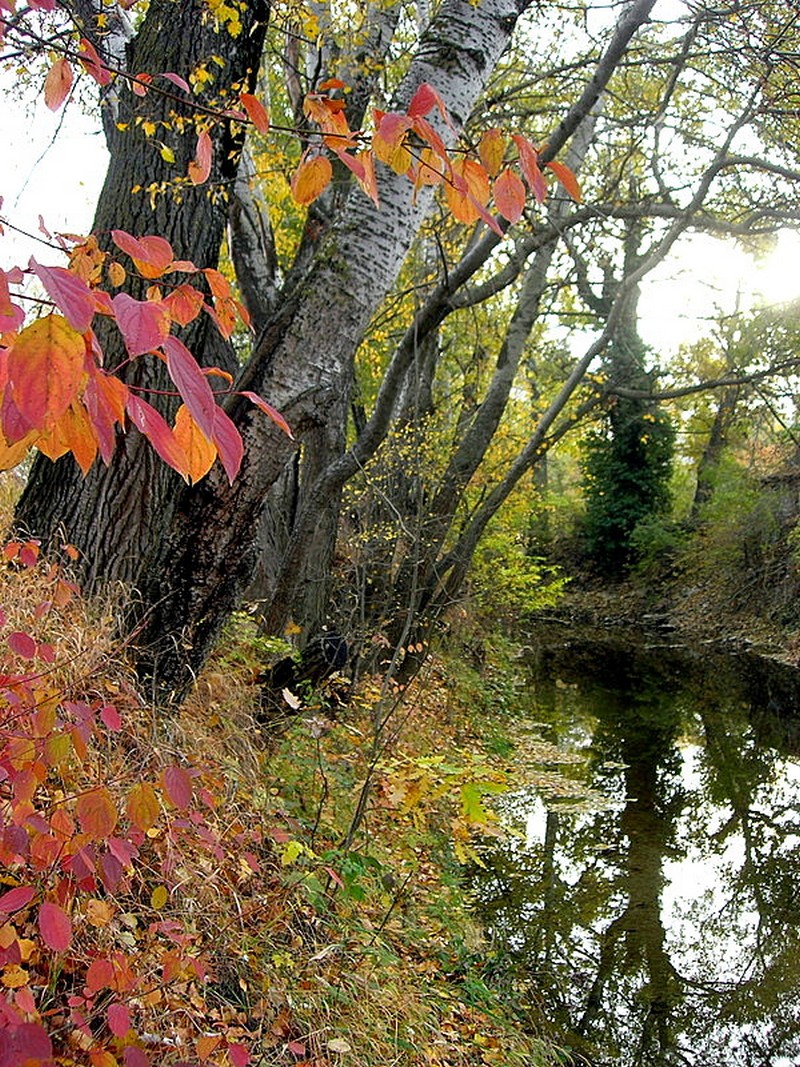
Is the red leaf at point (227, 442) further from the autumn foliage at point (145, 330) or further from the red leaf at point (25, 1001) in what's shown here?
the red leaf at point (25, 1001)

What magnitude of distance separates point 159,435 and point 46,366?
179mm

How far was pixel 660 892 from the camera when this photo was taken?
5.98 meters

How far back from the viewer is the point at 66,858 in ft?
6.77

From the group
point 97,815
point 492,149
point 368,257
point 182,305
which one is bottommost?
point 97,815

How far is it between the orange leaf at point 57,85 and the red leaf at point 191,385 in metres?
1.11

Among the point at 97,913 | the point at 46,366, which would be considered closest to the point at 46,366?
the point at 46,366

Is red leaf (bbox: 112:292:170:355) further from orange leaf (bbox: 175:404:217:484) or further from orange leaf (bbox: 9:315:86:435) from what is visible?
orange leaf (bbox: 175:404:217:484)

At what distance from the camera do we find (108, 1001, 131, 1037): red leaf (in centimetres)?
180

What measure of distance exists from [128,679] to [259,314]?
4.79 metres

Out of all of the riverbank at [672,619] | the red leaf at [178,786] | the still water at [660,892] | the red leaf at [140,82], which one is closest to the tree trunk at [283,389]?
the red leaf at [140,82]

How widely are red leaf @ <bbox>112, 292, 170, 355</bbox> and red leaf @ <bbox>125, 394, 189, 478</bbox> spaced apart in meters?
0.12

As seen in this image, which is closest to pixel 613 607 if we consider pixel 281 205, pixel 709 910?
pixel 281 205

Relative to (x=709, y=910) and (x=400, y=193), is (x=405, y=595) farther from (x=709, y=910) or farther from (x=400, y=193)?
(x=400, y=193)

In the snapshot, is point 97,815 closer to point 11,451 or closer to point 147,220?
point 11,451
